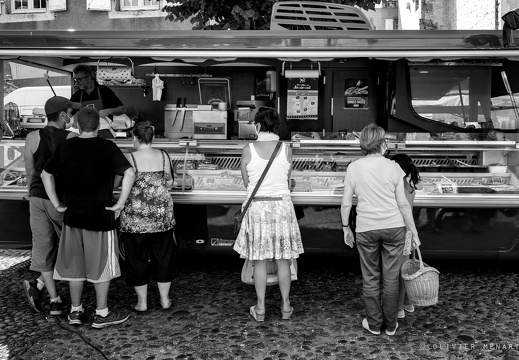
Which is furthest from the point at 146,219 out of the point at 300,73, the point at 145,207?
the point at 300,73

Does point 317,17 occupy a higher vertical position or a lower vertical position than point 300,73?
higher

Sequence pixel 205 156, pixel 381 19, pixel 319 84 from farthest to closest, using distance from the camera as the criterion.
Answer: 1. pixel 381 19
2. pixel 319 84
3. pixel 205 156

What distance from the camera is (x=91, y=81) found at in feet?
20.8

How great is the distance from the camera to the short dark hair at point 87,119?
4168 millimetres

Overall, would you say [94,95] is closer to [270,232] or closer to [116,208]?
[116,208]

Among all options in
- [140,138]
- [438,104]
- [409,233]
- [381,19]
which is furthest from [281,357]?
[381,19]

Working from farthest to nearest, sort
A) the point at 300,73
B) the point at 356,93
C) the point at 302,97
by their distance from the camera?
the point at 356,93
the point at 302,97
the point at 300,73

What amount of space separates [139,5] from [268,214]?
1212 centimetres

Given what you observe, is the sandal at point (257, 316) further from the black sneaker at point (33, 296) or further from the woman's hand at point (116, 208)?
the black sneaker at point (33, 296)

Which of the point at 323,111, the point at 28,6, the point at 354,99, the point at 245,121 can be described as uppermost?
the point at 28,6

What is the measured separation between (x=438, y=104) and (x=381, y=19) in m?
11.0

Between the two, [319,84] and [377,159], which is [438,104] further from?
[377,159]

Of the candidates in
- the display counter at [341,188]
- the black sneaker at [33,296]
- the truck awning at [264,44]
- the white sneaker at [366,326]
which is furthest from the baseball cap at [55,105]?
the white sneaker at [366,326]

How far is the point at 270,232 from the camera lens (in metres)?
4.30
